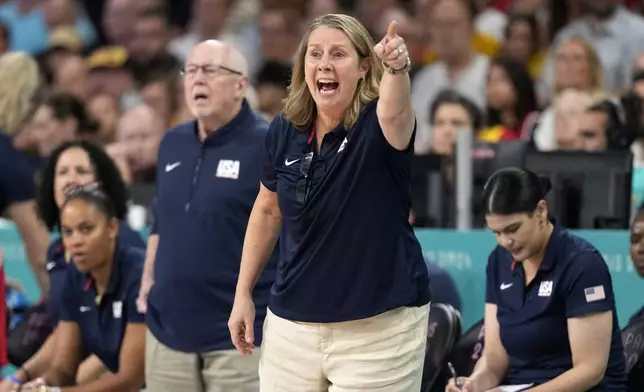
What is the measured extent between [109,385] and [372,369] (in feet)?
6.77

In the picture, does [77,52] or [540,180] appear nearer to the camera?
Result: [540,180]

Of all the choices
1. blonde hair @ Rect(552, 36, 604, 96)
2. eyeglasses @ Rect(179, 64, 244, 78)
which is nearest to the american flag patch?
eyeglasses @ Rect(179, 64, 244, 78)

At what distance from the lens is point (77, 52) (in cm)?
1105

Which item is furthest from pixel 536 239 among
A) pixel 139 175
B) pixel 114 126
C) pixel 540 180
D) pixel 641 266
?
pixel 114 126

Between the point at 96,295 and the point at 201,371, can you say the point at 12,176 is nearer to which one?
the point at 96,295

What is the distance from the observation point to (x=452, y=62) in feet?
31.0

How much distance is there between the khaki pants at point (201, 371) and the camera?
4867 mm

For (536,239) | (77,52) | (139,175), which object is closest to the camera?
(536,239)

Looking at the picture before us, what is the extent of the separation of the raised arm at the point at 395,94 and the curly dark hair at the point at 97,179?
284cm

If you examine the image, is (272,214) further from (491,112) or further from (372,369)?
(491,112)

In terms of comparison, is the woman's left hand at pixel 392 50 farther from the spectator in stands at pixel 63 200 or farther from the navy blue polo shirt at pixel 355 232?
the spectator in stands at pixel 63 200

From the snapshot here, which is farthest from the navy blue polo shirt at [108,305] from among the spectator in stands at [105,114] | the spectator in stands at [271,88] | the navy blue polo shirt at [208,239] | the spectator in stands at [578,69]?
the spectator in stands at [105,114]

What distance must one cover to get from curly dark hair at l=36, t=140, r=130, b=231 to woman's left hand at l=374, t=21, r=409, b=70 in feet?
9.91

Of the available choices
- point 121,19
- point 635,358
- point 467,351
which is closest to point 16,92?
point 467,351
